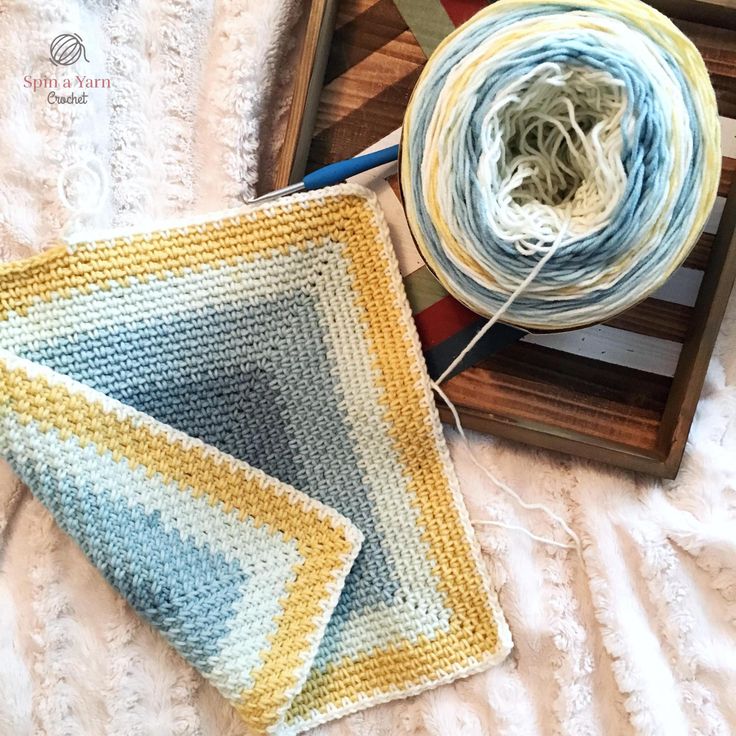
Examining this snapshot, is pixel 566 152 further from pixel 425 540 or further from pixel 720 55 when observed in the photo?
pixel 425 540

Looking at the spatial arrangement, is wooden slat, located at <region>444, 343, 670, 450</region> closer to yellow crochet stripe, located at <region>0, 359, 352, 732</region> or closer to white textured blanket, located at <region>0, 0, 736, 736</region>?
white textured blanket, located at <region>0, 0, 736, 736</region>

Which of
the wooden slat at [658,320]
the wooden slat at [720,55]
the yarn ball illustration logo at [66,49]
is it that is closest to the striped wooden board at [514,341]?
the wooden slat at [658,320]

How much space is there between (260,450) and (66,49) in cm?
38

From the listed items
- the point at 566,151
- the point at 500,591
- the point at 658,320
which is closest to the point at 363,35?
the point at 566,151

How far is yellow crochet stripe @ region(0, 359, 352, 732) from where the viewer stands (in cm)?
61

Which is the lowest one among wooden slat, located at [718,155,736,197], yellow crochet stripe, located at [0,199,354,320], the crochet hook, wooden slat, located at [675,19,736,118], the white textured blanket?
the white textured blanket

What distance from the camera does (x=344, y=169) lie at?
654 millimetres

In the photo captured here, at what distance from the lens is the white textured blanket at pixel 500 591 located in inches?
26.3

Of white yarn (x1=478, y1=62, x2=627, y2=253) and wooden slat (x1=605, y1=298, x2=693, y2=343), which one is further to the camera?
wooden slat (x1=605, y1=298, x2=693, y2=343)

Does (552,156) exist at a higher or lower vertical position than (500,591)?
higher

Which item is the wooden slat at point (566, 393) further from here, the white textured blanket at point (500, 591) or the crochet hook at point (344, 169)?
the crochet hook at point (344, 169)

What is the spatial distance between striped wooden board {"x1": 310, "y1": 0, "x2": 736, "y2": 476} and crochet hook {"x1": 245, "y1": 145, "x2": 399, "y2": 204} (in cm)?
2

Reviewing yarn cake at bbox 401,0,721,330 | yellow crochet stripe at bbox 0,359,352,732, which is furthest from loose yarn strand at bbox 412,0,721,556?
yellow crochet stripe at bbox 0,359,352,732

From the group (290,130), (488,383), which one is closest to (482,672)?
(488,383)
